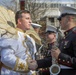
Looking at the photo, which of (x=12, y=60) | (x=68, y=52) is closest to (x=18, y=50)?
(x=12, y=60)

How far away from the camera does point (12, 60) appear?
4.25 meters

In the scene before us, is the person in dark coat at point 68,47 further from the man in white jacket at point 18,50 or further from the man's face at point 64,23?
the man in white jacket at point 18,50

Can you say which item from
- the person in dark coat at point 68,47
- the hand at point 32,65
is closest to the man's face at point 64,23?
the person in dark coat at point 68,47

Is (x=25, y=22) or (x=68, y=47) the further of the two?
(x=25, y=22)

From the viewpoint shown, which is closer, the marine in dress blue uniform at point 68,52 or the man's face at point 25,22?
the marine in dress blue uniform at point 68,52

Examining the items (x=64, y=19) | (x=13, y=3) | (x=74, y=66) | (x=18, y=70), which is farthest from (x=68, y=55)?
(x=13, y=3)

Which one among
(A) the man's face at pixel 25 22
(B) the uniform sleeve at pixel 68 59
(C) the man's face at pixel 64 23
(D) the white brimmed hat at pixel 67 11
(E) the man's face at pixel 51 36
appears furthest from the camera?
(E) the man's face at pixel 51 36

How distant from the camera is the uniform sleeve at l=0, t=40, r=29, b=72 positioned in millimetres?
4246

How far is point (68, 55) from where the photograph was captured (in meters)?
3.93

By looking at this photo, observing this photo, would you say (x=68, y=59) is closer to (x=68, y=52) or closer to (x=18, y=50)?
(x=68, y=52)

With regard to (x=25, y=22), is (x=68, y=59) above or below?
below

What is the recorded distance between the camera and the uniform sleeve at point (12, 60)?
167 inches

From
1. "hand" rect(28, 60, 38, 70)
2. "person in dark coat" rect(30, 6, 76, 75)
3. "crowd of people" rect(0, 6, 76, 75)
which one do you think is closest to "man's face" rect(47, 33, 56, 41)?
"crowd of people" rect(0, 6, 76, 75)

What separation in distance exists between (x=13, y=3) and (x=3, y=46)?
20.7m
